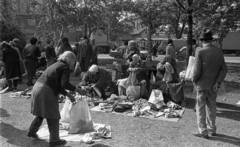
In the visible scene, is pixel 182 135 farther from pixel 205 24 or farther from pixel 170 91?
pixel 205 24

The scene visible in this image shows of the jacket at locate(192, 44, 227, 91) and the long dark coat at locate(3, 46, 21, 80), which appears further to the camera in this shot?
the long dark coat at locate(3, 46, 21, 80)

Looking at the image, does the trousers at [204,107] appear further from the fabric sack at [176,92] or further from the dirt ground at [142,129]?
the fabric sack at [176,92]

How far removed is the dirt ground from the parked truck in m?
22.7

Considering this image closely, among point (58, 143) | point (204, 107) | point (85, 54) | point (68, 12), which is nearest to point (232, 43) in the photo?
point (68, 12)

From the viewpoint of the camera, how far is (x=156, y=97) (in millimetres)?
5902

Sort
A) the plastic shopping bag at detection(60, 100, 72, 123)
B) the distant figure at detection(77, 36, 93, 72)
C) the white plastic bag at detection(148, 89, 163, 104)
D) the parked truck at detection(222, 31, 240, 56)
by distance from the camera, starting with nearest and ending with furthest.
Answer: the plastic shopping bag at detection(60, 100, 72, 123)
the white plastic bag at detection(148, 89, 163, 104)
the distant figure at detection(77, 36, 93, 72)
the parked truck at detection(222, 31, 240, 56)

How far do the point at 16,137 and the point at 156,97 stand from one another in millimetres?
3323

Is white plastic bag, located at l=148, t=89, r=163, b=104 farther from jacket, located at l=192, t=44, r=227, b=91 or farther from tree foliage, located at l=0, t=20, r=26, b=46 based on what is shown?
tree foliage, located at l=0, t=20, r=26, b=46

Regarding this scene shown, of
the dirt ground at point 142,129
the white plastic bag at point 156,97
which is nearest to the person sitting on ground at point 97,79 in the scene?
the dirt ground at point 142,129

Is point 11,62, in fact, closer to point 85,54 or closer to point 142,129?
point 85,54

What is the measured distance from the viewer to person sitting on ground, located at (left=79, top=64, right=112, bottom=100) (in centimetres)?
647

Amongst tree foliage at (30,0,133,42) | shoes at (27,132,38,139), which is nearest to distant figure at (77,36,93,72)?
tree foliage at (30,0,133,42)

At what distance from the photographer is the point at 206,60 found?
12.7ft

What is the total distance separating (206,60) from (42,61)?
7.91 m
